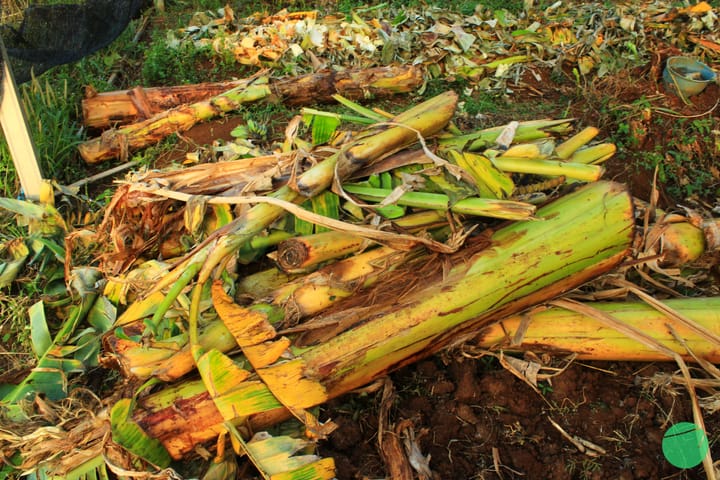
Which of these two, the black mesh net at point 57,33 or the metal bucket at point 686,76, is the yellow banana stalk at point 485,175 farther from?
the metal bucket at point 686,76

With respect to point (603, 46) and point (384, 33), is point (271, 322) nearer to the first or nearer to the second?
point (384, 33)

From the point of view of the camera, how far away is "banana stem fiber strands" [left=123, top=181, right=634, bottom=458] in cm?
181

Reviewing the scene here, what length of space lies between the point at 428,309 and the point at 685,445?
3.05 feet

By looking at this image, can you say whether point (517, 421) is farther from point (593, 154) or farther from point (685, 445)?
point (593, 154)

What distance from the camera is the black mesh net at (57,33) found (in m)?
3.20

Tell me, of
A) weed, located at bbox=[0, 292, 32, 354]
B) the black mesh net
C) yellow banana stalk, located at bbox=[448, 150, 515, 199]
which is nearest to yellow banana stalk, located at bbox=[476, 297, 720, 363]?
yellow banana stalk, located at bbox=[448, 150, 515, 199]

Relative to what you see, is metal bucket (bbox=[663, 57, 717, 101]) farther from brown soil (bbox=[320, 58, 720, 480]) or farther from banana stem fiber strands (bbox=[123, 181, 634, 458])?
brown soil (bbox=[320, 58, 720, 480])

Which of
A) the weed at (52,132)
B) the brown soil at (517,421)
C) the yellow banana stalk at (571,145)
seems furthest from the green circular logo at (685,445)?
A: the weed at (52,132)

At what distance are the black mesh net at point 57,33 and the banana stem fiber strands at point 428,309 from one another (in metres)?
2.36

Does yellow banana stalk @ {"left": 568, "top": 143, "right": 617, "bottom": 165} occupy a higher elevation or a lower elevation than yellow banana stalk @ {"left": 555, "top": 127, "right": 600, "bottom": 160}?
lower

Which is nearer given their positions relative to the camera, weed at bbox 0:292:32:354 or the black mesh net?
weed at bbox 0:292:32:354

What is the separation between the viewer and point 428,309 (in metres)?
1.96

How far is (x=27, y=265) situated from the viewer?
274cm

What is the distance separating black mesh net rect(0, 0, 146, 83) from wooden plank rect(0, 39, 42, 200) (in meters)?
0.28
